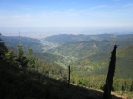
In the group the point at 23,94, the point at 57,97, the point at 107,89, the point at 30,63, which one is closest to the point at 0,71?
the point at 23,94

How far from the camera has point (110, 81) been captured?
13.0 m

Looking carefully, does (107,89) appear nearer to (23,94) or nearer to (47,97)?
(47,97)

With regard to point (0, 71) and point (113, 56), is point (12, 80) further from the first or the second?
point (113, 56)

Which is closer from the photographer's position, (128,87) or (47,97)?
(47,97)

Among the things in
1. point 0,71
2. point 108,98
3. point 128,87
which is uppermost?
point 0,71

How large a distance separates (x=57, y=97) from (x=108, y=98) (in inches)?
288

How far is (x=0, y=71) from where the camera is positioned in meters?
5.87

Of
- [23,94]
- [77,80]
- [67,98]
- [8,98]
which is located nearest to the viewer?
[8,98]

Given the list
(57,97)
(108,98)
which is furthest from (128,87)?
(57,97)

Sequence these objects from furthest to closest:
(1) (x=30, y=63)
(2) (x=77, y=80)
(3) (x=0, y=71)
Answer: (2) (x=77, y=80) < (1) (x=30, y=63) < (3) (x=0, y=71)

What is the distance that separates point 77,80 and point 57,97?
101255 mm

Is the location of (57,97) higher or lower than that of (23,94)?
lower

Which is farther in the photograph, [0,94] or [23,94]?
[23,94]

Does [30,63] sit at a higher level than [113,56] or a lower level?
lower
